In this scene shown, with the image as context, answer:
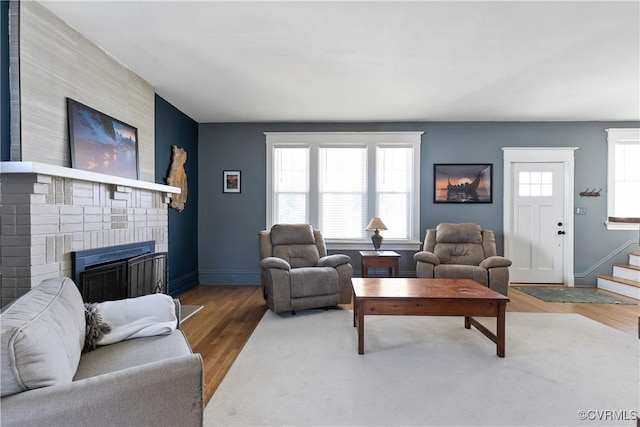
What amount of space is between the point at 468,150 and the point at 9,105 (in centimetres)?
515

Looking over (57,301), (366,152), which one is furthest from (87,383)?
(366,152)

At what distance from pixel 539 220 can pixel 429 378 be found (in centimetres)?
395

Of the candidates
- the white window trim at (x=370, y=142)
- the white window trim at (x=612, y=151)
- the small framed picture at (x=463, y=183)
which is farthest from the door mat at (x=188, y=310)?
the white window trim at (x=612, y=151)

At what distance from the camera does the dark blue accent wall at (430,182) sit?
188 inches

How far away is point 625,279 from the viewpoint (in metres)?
4.48

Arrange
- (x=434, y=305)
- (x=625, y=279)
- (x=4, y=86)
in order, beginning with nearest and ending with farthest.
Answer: (x=4, y=86) → (x=434, y=305) → (x=625, y=279)

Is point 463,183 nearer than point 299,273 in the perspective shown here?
No

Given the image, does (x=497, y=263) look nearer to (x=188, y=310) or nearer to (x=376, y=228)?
(x=376, y=228)

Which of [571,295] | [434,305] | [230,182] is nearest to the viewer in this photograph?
[434,305]

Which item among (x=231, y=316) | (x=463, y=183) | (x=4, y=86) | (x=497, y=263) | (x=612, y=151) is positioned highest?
(x=612, y=151)

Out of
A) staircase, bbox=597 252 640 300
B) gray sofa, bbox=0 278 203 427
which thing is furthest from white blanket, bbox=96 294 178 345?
staircase, bbox=597 252 640 300

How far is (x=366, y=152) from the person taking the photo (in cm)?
488

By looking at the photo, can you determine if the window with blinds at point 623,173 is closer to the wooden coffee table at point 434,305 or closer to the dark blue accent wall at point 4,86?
the wooden coffee table at point 434,305

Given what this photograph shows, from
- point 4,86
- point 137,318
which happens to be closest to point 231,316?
point 137,318
